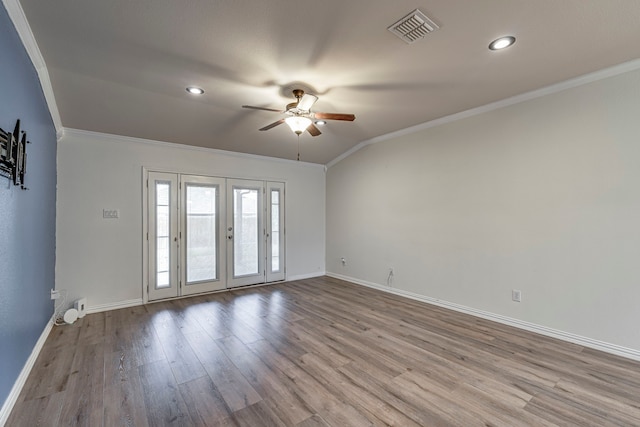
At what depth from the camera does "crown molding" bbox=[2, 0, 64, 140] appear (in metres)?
1.93

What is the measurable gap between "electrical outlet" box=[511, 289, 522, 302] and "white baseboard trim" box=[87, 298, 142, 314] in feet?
17.3

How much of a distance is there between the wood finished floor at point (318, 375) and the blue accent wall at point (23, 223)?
0.37m

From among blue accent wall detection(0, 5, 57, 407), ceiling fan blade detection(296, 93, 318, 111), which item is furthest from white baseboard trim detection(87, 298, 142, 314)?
ceiling fan blade detection(296, 93, 318, 111)

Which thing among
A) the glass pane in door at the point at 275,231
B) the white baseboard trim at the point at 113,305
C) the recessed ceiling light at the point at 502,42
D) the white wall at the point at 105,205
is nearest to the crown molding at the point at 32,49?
the white wall at the point at 105,205

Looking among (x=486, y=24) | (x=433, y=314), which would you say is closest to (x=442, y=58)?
(x=486, y=24)

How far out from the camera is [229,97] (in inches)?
135

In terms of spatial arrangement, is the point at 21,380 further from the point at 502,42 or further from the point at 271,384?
the point at 502,42

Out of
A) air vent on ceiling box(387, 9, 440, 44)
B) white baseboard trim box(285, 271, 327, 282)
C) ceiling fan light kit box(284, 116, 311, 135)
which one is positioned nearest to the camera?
air vent on ceiling box(387, 9, 440, 44)

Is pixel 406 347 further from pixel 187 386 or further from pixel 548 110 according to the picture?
pixel 548 110

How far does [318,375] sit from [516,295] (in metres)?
2.69

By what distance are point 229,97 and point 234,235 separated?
2652mm

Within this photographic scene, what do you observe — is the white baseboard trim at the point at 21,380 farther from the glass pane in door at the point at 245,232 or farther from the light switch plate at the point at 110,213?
the glass pane in door at the point at 245,232

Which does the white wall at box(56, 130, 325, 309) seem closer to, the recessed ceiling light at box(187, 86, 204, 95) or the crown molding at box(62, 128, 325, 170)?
the crown molding at box(62, 128, 325, 170)

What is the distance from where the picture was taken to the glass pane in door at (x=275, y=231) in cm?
579
